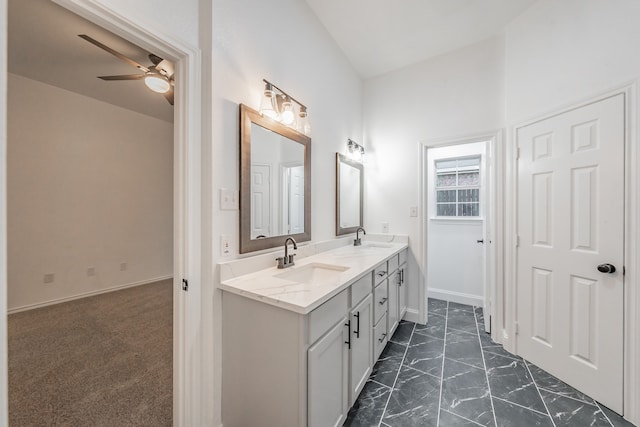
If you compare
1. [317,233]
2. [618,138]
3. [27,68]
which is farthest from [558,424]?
[27,68]

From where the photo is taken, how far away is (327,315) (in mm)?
1219

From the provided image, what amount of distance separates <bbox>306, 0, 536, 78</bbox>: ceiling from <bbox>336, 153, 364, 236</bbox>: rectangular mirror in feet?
3.91

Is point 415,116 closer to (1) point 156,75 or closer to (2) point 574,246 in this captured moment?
(2) point 574,246

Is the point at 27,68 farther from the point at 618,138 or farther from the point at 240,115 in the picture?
the point at 618,138

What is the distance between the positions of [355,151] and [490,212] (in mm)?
1544

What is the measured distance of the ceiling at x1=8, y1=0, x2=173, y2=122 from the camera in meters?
1.96

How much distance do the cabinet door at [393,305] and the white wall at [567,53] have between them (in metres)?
1.82

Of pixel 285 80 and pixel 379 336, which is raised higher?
pixel 285 80

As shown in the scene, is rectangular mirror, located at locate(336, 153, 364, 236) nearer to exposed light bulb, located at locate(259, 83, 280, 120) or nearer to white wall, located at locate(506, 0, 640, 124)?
exposed light bulb, located at locate(259, 83, 280, 120)

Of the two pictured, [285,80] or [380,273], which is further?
[380,273]

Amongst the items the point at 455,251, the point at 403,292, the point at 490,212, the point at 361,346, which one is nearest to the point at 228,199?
the point at 361,346

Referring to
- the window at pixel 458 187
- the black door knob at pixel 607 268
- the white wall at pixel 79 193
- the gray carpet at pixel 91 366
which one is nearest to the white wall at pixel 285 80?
the gray carpet at pixel 91 366

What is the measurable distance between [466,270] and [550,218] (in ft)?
5.02

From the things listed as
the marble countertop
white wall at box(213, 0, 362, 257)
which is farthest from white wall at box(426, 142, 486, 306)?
the marble countertop
